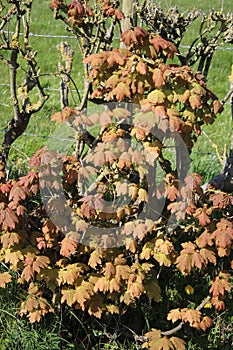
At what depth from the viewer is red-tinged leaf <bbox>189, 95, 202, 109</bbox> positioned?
103 inches

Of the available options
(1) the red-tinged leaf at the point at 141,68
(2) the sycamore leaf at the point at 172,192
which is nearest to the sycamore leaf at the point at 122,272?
(2) the sycamore leaf at the point at 172,192

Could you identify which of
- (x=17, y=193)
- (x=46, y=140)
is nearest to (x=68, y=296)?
(x=17, y=193)

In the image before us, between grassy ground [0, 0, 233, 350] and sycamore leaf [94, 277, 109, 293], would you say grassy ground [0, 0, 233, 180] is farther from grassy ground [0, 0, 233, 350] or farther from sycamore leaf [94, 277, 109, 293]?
sycamore leaf [94, 277, 109, 293]

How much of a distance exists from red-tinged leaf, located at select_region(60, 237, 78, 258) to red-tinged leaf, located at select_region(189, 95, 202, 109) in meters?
0.82

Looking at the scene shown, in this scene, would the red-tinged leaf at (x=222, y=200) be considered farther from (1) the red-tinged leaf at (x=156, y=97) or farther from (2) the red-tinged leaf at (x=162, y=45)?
(2) the red-tinged leaf at (x=162, y=45)

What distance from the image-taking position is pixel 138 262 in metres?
2.96

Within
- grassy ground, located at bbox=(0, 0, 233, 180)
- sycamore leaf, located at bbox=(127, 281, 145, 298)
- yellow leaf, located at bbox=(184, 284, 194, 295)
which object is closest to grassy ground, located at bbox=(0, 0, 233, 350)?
grassy ground, located at bbox=(0, 0, 233, 180)

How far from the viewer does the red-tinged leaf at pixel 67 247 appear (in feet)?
9.06

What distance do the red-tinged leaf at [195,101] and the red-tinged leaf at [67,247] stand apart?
0.82m

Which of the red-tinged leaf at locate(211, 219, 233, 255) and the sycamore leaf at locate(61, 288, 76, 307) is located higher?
the red-tinged leaf at locate(211, 219, 233, 255)

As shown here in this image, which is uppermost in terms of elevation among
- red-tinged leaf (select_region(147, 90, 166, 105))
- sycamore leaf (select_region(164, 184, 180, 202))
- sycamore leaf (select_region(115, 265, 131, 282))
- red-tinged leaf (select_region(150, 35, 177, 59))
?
red-tinged leaf (select_region(150, 35, 177, 59))

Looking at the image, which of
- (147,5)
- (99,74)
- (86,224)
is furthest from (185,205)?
(147,5)

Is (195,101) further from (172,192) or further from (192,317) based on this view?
(192,317)

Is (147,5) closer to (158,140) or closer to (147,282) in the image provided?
(158,140)
